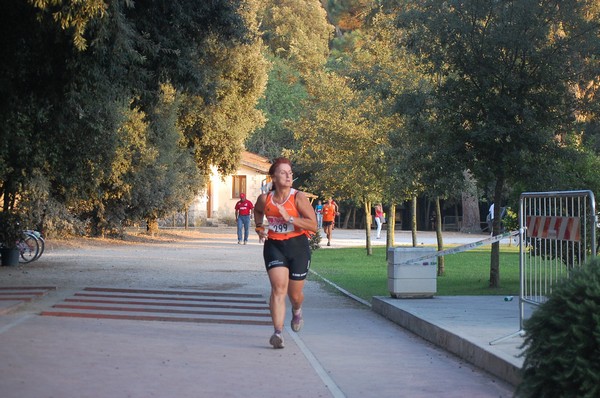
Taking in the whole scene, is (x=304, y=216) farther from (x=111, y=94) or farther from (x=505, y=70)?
(x=505, y=70)

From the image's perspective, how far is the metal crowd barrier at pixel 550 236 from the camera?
8.85 metres

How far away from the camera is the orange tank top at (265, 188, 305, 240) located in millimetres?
10930

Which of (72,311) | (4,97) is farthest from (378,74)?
(72,311)

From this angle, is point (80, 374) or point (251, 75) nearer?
point (80, 374)

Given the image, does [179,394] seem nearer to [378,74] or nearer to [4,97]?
[4,97]

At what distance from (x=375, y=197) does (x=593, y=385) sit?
25.3 m

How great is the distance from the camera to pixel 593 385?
5.35 m

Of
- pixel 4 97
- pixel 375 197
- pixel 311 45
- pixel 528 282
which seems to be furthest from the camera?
pixel 311 45

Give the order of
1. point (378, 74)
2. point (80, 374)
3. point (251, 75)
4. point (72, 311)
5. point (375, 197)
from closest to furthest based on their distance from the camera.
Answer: point (80, 374)
point (72, 311)
point (378, 74)
point (375, 197)
point (251, 75)

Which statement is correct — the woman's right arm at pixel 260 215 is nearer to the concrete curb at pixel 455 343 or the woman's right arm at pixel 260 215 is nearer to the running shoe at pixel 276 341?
the running shoe at pixel 276 341

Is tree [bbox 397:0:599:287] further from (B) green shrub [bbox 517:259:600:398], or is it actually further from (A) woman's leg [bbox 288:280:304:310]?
(B) green shrub [bbox 517:259:600:398]

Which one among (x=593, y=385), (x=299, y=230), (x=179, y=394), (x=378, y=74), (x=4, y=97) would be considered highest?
(x=378, y=74)

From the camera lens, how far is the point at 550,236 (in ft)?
31.4

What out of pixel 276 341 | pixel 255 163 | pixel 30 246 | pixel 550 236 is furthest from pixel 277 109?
pixel 550 236
